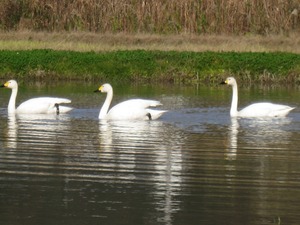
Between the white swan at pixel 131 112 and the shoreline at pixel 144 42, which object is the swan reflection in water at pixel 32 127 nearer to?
the white swan at pixel 131 112

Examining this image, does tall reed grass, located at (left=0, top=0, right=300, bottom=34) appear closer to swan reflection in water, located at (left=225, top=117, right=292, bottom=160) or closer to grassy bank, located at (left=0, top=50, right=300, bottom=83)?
grassy bank, located at (left=0, top=50, right=300, bottom=83)

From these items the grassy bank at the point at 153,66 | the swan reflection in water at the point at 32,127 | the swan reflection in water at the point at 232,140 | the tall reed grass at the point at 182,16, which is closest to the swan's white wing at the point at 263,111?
the swan reflection in water at the point at 232,140

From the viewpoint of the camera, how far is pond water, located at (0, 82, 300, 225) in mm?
9414

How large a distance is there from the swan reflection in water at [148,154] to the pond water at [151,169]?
0.5 inches

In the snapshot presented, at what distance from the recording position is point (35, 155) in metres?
13.0

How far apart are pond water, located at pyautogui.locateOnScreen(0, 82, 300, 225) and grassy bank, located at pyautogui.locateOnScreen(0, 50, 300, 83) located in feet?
24.5

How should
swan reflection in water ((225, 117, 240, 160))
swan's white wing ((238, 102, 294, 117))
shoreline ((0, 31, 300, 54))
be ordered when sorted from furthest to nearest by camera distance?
1. shoreline ((0, 31, 300, 54))
2. swan's white wing ((238, 102, 294, 117))
3. swan reflection in water ((225, 117, 240, 160))

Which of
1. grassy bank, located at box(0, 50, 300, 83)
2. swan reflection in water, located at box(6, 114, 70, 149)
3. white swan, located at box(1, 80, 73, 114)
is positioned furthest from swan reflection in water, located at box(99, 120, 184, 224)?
grassy bank, located at box(0, 50, 300, 83)

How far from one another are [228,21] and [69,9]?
208 inches

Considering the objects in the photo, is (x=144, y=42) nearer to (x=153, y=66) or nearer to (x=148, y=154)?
(x=153, y=66)

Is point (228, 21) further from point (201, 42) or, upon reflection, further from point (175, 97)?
point (175, 97)

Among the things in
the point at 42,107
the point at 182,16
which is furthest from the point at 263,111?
the point at 182,16

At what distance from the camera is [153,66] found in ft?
91.2

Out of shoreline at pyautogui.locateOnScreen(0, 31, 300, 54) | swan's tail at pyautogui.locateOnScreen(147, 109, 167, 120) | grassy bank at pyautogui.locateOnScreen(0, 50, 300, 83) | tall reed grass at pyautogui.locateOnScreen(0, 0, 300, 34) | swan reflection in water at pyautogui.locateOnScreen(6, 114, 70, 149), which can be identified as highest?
tall reed grass at pyautogui.locateOnScreen(0, 0, 300, 34)
